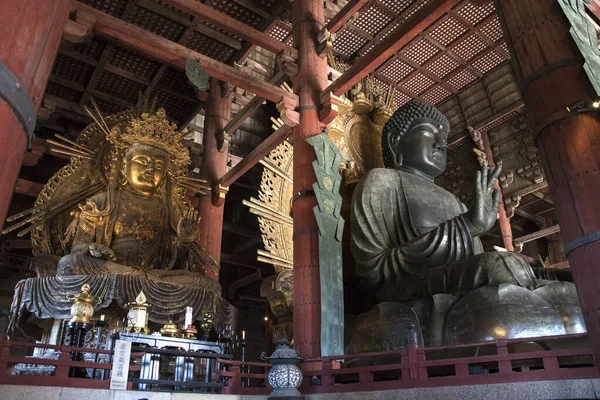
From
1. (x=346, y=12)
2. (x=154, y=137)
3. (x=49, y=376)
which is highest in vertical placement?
(x=346, y=12)

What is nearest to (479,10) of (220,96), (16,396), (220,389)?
(220,96)

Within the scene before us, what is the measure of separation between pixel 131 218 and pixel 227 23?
9.70ft

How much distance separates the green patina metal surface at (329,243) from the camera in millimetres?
4043

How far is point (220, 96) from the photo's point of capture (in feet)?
25.1

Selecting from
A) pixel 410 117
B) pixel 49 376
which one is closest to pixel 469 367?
pixel 49 376

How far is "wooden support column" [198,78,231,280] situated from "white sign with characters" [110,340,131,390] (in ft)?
10.6

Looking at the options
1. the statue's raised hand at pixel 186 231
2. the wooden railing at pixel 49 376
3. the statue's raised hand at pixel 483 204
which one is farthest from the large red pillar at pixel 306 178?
the statue's raised hand at pixel 186 231

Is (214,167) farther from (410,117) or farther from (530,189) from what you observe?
(530,189)

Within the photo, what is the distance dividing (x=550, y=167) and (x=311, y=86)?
3.03 metres

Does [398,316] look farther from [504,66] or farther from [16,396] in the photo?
[504,66]

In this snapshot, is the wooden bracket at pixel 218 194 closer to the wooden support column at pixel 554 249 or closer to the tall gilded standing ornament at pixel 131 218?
the tall gilded standing ornament at pixel 131 218

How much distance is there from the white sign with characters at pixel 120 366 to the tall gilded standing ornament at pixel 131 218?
1.94m

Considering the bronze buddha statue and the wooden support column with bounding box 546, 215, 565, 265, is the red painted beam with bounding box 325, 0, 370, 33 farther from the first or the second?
the wooden support column with bounding box 546, 215, 565, 265

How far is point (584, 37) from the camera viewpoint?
9.29 feet
